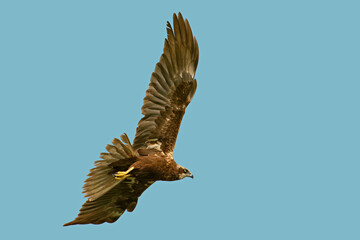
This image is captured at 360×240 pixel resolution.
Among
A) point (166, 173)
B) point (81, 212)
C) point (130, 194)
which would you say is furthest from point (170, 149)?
point (81, 212)

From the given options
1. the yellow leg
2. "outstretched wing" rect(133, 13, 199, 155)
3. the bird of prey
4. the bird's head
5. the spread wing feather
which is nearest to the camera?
the spread wing feather

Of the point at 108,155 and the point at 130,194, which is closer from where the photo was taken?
the point at 108,155

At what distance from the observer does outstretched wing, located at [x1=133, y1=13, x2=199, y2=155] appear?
41.5 feet

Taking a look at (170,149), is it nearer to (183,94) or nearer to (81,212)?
(183,94)

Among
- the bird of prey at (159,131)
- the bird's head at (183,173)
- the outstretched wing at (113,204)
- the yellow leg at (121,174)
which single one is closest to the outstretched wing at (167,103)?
the bird of prey at (159,131)

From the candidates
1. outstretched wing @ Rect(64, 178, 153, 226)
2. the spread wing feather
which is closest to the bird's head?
outstretched wing @ Rect(64, 178, 153, 226)

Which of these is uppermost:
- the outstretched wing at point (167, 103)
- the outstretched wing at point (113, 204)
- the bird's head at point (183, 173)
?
the outstretched wing at point (167, 103)

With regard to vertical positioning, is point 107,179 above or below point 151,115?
below

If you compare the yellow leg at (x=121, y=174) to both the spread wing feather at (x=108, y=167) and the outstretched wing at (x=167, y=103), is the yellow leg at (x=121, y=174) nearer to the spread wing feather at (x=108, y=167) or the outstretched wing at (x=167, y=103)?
the spread wing feather at (x=108, y=167)

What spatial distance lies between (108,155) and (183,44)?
2563mm

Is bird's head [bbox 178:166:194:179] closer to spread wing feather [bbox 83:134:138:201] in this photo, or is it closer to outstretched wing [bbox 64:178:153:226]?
outstretched wing [bbox 64:178:153:226]

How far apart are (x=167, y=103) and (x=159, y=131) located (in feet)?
1.87

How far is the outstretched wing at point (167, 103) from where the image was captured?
41.5ft

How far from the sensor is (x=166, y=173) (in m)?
12.6
